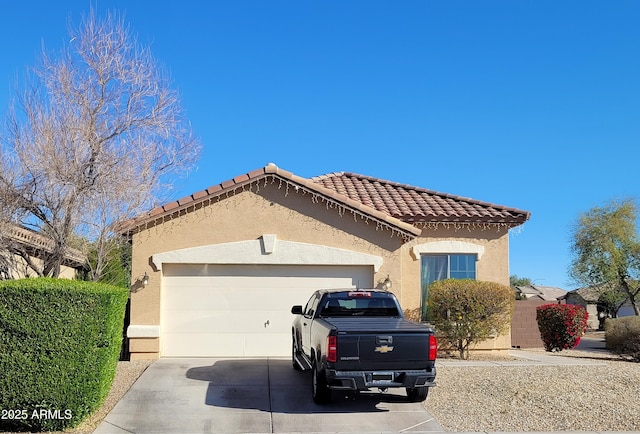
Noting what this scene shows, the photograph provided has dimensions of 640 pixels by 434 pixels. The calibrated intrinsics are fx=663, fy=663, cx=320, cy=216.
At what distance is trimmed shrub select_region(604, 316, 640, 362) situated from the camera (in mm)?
17406

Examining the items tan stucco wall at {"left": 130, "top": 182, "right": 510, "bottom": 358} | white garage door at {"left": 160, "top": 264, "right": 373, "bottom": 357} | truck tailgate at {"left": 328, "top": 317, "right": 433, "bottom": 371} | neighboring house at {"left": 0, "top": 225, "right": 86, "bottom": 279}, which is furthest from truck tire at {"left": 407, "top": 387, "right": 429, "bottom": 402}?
neighboring house at {"left": 0, "top": 225, "right": 86, "bottom": 279}

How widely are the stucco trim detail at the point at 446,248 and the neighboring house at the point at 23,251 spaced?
8.14m

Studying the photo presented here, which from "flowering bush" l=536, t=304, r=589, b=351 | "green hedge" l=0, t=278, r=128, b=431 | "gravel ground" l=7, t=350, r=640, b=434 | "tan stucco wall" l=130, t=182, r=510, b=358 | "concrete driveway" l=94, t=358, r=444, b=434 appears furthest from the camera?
"flowering bush" l=536, t=304, r=589, b=351

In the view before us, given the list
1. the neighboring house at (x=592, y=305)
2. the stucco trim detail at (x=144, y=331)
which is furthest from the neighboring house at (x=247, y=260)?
the neighboring house at (x=592, y=305)

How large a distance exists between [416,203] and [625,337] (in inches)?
262

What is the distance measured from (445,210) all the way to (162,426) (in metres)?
10.4

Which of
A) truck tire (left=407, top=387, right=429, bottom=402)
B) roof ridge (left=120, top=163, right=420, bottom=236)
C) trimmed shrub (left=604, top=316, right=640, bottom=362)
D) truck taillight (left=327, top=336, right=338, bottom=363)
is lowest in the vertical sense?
truck tire (left=407, top=387, right=429, bottom=402)

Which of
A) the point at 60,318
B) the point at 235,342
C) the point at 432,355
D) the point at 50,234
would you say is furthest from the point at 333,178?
the point at 60,318

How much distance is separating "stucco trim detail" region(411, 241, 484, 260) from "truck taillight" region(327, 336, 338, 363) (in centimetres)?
806

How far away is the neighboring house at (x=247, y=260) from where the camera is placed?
1479 centimetres

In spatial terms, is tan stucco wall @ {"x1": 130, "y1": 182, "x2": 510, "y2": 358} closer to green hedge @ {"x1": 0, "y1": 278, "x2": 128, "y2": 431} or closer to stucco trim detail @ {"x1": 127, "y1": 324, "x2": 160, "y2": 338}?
stucco trim detail @ {"x1": 127, "y1": 324, "x2": 160, "y2": 338}

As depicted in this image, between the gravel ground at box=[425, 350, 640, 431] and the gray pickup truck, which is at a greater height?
the gray pickup truck

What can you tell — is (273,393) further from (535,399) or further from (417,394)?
(535,399)

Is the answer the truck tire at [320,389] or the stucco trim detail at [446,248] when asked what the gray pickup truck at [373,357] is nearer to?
the truck tire at [320,389]
